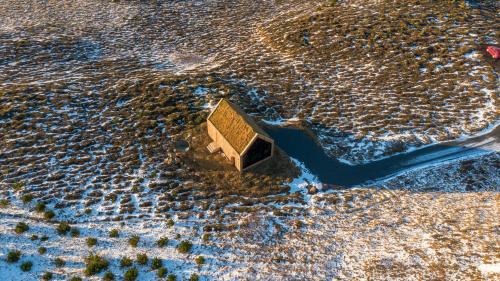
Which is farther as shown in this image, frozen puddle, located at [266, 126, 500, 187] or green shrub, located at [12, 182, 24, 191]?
frozen puddle, located at [266, 126, 500, 187]

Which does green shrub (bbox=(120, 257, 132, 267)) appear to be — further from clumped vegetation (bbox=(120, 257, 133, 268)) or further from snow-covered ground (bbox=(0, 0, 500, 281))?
snow-covered ground (bbox=(0, 0, 500, 281))

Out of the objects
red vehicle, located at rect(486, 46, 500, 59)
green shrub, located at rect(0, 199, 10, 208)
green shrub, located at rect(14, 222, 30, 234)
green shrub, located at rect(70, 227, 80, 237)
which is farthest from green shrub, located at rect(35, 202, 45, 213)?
red vehicle, located at rect(486, 46, 500, 59)

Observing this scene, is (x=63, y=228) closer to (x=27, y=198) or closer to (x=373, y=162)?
(x=27, y=198)

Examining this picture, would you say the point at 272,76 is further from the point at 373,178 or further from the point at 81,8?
the point at 81,8

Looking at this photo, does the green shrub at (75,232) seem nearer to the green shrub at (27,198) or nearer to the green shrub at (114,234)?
the green shrub at (114,234)

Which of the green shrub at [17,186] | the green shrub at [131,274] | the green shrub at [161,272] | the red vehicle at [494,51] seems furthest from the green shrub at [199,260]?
the red vehicle at [494,51]
